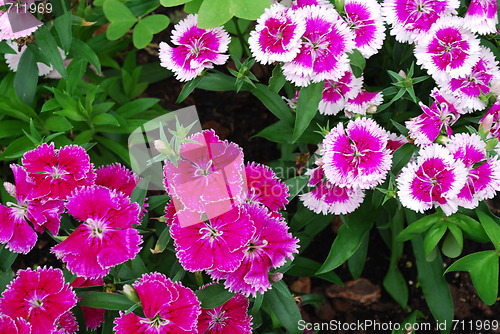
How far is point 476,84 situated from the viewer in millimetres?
1899

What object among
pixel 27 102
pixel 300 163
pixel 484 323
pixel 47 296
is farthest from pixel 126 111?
pixel 484 323

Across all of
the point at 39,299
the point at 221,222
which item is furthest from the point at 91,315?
the point at 221,222

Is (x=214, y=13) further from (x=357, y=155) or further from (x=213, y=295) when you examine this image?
(x=213, y=295)

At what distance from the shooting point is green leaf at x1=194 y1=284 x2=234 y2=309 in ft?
5.53

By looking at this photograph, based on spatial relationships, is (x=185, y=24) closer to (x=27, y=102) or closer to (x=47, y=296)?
(x=27, y=102)

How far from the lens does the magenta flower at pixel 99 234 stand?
1.59 meters

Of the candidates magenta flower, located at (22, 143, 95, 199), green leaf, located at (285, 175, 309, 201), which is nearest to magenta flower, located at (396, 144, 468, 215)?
green leaf, located at (285, 175, 309, 201)

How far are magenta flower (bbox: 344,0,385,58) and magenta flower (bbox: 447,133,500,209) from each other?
1.37 feet

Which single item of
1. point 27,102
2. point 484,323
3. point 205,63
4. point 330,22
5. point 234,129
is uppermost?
point 330,22

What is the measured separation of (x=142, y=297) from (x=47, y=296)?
0.30 m

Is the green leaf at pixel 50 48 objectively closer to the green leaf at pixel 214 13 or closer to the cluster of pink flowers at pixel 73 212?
the cluster of pink flowers at pixel 73 212

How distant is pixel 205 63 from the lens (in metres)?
1.92

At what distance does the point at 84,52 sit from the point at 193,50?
0.57 metres

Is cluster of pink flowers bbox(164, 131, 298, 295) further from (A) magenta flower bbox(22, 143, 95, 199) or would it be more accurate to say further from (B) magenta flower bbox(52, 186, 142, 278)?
(A) magenta flower bbox(22, 143, 95, 199)
